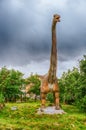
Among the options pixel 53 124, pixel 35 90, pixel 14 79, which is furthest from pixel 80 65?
pixel 35 90

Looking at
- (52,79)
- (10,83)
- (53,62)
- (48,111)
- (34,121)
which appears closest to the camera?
(34,121)

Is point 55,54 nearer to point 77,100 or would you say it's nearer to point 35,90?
point 77,100

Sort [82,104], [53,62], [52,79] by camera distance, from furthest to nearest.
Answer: [53,62] → [52,79] → [82,104]

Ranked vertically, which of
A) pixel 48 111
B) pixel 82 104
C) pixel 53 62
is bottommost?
pixel 48 111

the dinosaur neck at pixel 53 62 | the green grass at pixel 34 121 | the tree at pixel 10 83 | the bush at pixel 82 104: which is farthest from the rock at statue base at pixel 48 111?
the tree at pixel 10 83

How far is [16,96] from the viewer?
72812 mm

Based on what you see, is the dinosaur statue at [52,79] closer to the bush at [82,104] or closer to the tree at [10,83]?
the bush at [82,104]

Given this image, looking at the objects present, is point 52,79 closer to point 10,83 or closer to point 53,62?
point 53,62

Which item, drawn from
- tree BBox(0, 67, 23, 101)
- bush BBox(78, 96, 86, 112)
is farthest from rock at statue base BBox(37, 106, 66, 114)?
tree BBox(0, 67, 23, 101)

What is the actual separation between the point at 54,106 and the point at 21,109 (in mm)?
3386

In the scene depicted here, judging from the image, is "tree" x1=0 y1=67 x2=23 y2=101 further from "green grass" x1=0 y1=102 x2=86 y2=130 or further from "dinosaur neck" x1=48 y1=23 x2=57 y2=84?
"dinosaur neck" x1=48 y1=23 x2=57 y2=84

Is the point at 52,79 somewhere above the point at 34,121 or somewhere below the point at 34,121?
above

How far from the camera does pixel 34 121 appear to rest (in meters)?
33.5

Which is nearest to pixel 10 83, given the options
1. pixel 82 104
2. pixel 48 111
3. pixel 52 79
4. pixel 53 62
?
pixel 53 62
